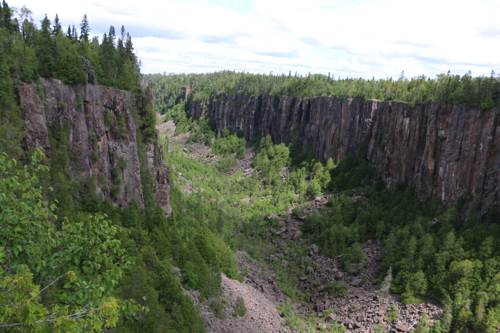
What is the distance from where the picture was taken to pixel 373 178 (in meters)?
103

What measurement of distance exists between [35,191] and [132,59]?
74509 mm

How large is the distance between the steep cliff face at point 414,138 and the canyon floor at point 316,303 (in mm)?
19887

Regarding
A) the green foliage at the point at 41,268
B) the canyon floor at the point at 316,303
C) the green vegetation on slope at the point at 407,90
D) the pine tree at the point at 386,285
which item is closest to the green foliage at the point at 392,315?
the canyon floor at the point at 316,303

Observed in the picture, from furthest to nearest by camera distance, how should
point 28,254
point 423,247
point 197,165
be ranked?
point 197,165 < point 423,247 < point 28,254

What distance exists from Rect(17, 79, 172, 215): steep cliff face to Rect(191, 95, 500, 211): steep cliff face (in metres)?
55.8

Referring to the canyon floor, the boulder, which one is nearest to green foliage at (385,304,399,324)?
the canyon floor

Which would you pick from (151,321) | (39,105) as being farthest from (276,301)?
(39,105)

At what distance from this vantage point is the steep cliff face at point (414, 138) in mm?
71188

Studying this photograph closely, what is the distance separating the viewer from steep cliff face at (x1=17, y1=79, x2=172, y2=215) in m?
47.2

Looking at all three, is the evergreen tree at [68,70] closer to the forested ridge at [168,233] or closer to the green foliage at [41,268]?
the forested ridge at [168,233]

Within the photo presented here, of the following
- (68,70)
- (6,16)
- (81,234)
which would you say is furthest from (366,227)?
(6,16)

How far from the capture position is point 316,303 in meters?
67.6

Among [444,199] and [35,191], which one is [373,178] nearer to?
[444,199]

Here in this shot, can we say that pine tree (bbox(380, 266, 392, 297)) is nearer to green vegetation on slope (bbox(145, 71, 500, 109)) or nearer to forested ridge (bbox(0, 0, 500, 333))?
forested ridge (bbox(0, 0, 500, 333))
